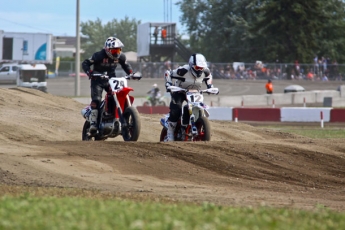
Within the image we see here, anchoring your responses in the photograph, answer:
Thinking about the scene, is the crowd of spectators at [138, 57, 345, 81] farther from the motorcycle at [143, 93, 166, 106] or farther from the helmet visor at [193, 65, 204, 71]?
the helmet visor at [193, 65, 204, 71]

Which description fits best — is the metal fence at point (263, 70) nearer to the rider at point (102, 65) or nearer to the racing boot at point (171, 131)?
the racing boot at point (171, 131)

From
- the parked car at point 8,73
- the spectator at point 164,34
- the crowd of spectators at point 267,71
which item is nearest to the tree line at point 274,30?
the spectator at point 164,34

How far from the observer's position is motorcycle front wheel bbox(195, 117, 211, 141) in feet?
44.2

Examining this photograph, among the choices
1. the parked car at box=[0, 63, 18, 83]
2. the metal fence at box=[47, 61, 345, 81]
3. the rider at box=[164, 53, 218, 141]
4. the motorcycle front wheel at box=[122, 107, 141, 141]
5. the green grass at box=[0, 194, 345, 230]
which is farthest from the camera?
the parked car at box=[0, 63, 18, 83]

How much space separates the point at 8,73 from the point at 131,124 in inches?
1690

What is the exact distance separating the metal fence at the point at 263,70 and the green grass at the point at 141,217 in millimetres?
48225

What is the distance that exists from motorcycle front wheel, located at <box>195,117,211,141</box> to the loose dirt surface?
0.79 m

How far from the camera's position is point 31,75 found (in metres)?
47.9

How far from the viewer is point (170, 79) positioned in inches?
558

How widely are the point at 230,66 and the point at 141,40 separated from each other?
16.3 m

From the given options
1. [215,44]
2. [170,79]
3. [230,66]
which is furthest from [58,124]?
[215,44]

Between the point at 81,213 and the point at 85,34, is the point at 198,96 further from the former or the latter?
the point at 85,34

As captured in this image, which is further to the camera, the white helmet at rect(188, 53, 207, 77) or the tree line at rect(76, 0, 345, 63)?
the tree line at rect(76, 0, 345, 63)

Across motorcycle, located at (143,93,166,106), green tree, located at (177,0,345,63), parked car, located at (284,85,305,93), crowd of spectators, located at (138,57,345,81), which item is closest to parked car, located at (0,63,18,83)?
crowd of spectators, located at (138,57,345,81)
